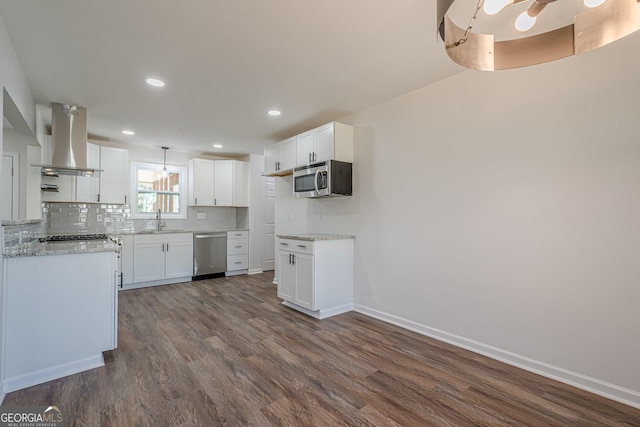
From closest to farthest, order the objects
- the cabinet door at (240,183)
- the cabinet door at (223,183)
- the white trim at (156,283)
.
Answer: the white trim at (156,283)
the cabinet door at (223,183)
the cabinet door at (240,183)

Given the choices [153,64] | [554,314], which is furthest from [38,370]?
[554,314]

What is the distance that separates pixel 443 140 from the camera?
2828mm

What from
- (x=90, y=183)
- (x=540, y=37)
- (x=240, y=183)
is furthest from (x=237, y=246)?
(x=540, y=37)

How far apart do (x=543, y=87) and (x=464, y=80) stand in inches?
25.0

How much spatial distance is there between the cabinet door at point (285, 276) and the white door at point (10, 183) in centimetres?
295

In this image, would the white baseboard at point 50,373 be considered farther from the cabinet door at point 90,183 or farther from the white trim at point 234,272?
the white trim at point 234,272

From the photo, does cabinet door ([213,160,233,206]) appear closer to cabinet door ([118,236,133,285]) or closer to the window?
the window

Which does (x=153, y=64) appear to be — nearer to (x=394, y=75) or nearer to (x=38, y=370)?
(x=394, y=75)

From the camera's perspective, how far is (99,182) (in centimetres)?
458

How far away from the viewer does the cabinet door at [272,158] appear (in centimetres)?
445

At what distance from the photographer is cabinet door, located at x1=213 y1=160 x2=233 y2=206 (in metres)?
5.83

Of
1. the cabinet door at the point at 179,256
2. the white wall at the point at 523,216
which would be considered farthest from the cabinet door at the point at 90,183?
the white wall at the point at 523,216

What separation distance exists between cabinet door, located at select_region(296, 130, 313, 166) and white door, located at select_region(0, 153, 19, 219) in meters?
3.23

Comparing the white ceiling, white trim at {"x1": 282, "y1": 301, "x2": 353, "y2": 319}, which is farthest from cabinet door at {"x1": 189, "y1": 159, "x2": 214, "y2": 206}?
white trim at {"x1": 282, "y1": 301, "x2": 353, "y2": 319}
